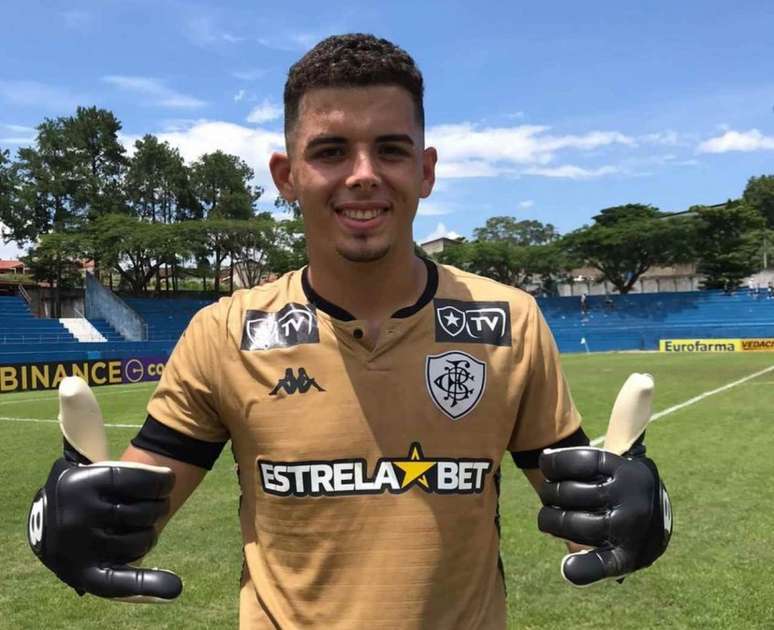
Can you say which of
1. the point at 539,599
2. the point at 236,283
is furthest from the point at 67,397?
the point at 236,283

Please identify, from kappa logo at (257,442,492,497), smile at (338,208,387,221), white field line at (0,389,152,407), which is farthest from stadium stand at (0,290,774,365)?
smile at (338,208,387,221)

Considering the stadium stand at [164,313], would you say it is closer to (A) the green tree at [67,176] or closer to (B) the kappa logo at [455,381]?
(A) the green tree at [67,176]

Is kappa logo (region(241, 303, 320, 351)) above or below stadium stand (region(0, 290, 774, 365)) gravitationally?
above

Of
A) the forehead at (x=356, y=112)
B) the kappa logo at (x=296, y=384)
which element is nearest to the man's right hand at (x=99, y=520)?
the kappa logo at (x=296, y=384)

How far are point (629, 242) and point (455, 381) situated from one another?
5076 cm

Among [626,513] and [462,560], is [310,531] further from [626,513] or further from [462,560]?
[626,513]

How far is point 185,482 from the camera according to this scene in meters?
1.82

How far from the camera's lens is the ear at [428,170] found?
72.3 inches

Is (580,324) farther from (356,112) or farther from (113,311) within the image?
(356,112)

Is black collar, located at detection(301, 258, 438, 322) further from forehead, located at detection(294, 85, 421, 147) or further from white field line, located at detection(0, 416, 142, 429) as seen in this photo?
white field line, located at detection(0, 416, 142, 429)

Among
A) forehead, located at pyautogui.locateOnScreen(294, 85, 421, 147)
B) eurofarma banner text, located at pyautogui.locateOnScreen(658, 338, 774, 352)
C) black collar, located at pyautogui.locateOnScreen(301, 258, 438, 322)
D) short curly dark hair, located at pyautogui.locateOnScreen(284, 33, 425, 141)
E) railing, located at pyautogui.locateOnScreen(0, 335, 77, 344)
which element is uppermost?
short curly dark hair, located at pyautogui.locateOnScreen(284, 33, 425, 141)

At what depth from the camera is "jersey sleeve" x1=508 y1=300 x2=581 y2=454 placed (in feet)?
5.98

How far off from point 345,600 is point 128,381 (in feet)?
78.0

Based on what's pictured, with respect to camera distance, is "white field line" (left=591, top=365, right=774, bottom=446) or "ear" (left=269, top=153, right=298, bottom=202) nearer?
"ear" (left=269, top=153, right=298, bottom=202)
